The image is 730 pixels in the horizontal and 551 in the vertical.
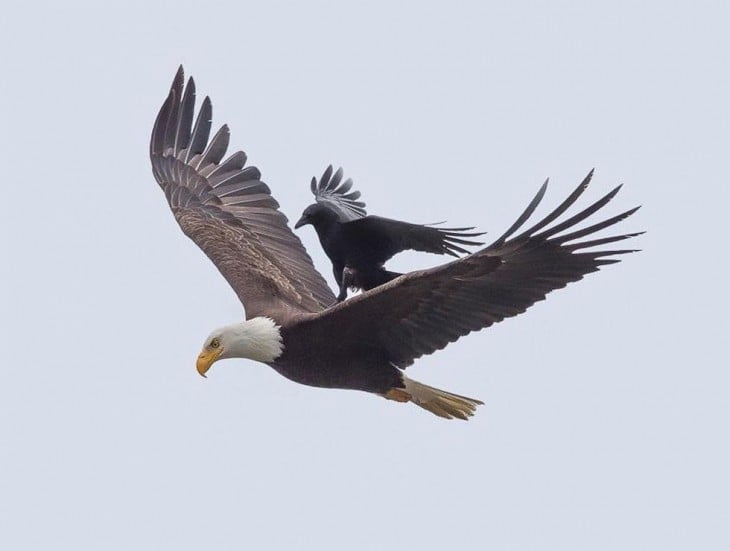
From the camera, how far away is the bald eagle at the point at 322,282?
388 inches

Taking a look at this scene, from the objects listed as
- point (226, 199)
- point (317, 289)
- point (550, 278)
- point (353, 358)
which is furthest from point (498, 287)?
point (226, 199)

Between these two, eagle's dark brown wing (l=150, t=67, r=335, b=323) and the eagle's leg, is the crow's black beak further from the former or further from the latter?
the eagle's leg

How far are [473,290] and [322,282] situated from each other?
2.70 m

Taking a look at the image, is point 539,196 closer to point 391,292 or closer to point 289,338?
point 391,292

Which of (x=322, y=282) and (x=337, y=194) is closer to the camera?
(x=322, y=282)

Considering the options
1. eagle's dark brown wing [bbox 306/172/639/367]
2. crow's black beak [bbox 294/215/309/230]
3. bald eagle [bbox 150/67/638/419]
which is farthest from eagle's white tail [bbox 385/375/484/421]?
crow's black beak [bbox 294/215/309/230]

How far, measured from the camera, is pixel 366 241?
11812mm

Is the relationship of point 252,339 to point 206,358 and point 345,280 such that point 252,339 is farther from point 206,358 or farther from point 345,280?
point 345,280

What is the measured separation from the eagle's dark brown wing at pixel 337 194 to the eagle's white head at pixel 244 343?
1675mm

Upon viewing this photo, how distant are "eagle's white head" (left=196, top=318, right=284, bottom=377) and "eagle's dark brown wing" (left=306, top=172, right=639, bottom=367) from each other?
415 mm

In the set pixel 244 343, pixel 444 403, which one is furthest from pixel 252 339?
pixel 444 403

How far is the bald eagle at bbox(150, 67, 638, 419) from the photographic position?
32.4 feet

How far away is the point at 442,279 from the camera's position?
10.0 metres

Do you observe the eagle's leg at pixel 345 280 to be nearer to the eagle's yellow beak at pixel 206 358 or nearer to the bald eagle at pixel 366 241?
the bald eagle at pixel 366 241
